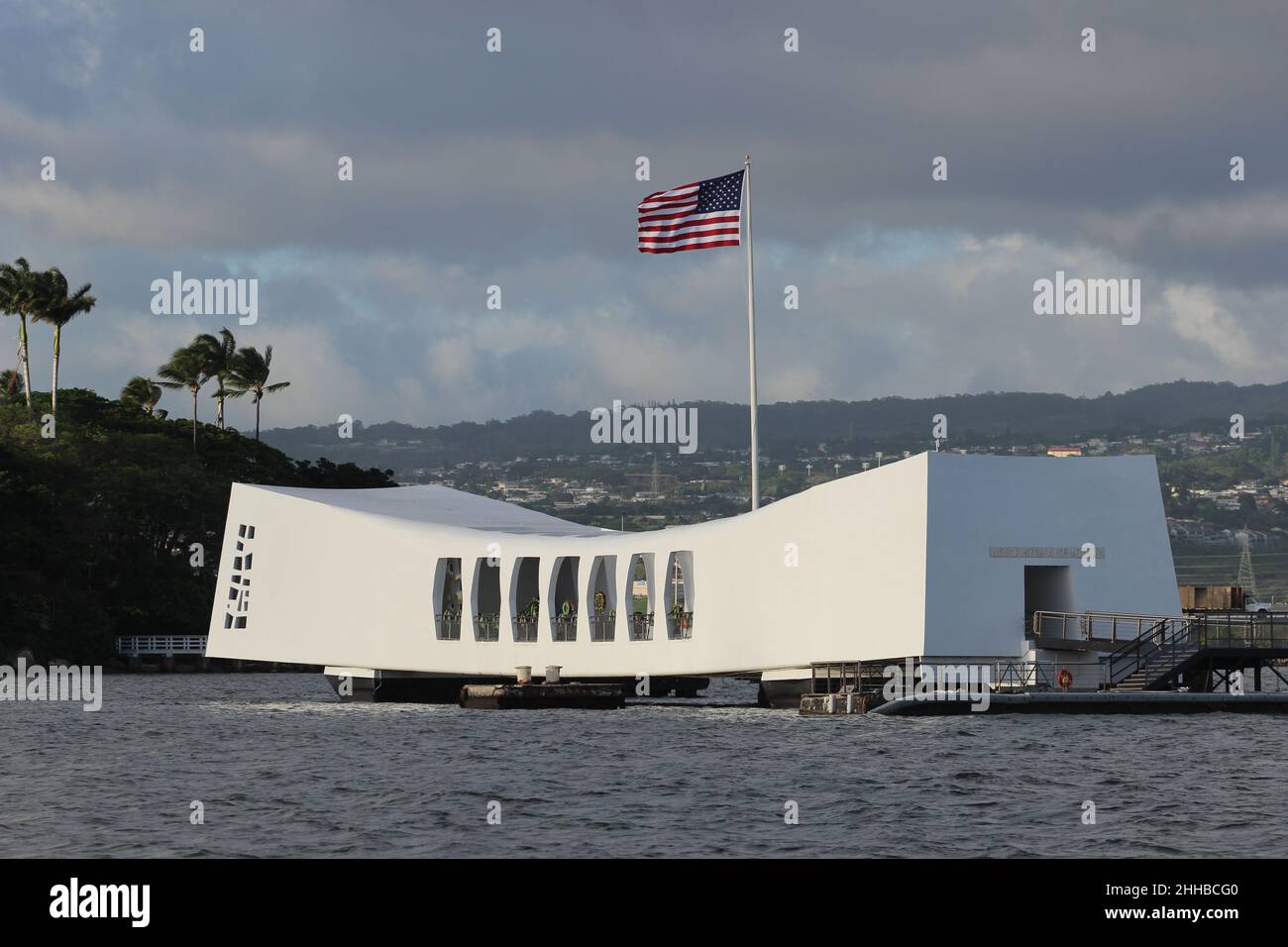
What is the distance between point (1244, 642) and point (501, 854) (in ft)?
92.0

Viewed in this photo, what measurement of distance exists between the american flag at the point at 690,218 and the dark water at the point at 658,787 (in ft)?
41.0

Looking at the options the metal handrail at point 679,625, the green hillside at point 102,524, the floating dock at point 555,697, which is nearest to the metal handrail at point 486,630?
the floating dock at point 555,697

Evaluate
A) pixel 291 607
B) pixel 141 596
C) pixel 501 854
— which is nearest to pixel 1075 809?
pixel 501 854

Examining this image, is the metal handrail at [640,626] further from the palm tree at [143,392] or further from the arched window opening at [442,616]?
the palm tree at [143,392]

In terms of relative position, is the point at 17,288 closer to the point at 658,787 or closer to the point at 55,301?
the point at 55,301

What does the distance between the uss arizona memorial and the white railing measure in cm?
2901

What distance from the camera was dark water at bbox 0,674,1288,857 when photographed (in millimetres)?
22438

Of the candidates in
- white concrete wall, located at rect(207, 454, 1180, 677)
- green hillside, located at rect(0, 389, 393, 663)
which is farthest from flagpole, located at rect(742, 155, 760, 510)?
green hillside, located at rect(0, 389, 393, 663)

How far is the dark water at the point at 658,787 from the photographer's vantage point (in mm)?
22438

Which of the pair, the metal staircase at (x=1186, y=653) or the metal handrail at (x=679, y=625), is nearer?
the metal staircase at (x=1186, y=653)

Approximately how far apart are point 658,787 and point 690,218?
22.8 metres

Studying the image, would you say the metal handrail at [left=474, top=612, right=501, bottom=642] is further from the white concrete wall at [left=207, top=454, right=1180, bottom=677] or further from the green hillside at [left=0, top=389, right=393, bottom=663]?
the green hillside at [left=0, top=389, right=393, bottom=663]
